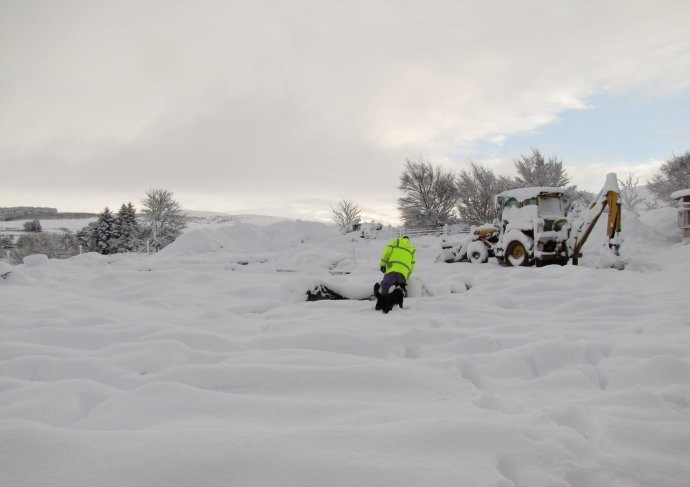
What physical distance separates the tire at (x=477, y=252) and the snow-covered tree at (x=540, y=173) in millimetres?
19610

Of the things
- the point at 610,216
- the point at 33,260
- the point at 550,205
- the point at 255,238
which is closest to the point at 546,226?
the point at 550,205

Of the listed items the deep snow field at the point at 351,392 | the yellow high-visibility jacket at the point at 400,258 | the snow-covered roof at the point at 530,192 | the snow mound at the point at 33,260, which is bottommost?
the deep snow field at the point at 351,392

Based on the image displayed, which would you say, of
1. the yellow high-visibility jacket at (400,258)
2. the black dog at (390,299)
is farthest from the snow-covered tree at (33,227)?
the black dog at (390,299)

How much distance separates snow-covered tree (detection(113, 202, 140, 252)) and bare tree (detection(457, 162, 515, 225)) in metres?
32.1

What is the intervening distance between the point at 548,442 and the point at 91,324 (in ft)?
17.6

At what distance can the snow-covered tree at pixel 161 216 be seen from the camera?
133ft

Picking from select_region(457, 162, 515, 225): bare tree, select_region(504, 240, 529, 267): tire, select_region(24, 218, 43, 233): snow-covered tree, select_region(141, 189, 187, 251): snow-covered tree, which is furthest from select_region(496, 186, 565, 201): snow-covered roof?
select_region(24, 218, 43, 233): snow-covered tree

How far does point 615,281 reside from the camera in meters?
8.27

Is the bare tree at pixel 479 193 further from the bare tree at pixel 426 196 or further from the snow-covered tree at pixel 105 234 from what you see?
the snow-covered tree at pixel 105 234

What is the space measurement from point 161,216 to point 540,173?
35235mm

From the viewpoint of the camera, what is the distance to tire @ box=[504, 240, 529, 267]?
1126 cm

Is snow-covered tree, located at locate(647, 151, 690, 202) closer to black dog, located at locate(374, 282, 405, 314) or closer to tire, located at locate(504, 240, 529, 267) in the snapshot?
tire, located at locate(504, 240, 529, 267)

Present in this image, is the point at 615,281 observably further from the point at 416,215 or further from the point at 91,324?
the point at 416,215

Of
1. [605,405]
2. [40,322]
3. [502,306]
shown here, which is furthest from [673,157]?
[40,322]
